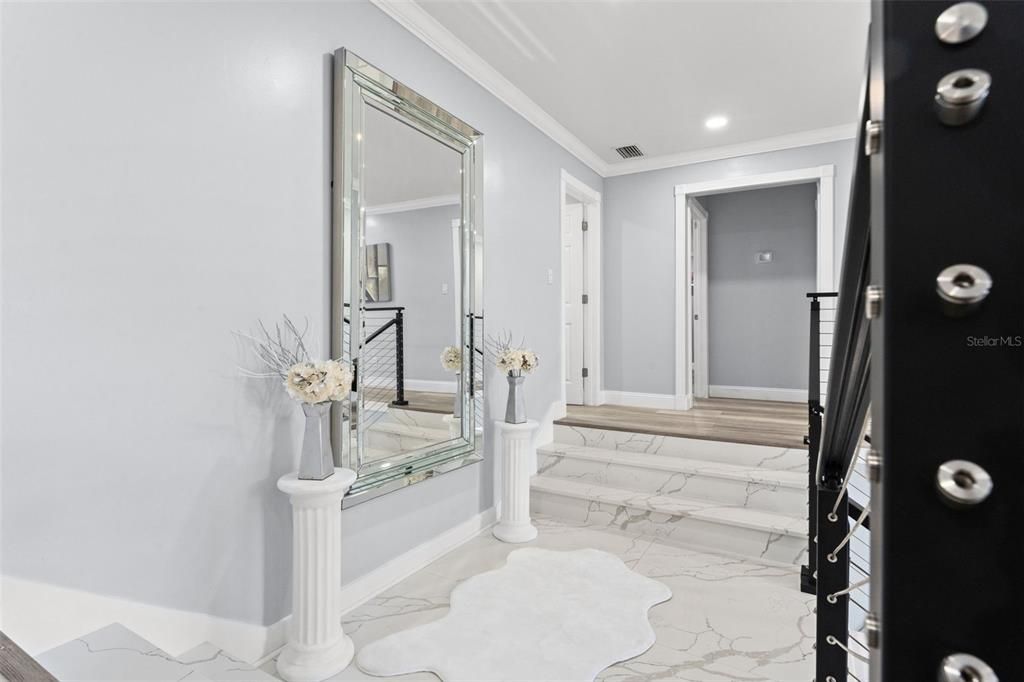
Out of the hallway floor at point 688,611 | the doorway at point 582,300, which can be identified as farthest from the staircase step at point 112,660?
the doorway at point 582,300

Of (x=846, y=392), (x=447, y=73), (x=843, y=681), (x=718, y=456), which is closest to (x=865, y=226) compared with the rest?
(x=846, y=392)

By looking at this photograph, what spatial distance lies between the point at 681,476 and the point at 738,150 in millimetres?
2850

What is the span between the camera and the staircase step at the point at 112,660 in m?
1.33

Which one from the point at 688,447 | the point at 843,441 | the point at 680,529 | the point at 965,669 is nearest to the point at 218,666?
the point at 843,441

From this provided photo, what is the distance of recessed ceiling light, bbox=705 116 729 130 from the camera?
157 inches

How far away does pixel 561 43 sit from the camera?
9.74ft

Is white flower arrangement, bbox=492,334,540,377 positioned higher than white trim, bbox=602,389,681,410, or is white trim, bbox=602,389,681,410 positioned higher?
white flower arrangement, bbox=492,334,540,377

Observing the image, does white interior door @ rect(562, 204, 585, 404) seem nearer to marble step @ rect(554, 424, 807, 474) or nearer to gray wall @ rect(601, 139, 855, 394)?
gray wall @ rect(601, 139, 855, 394)

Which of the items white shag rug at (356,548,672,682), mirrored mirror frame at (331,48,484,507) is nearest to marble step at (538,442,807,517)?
white shag rug at (356,548,672,682)

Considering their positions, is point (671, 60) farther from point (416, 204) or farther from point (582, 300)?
point (582, 300)

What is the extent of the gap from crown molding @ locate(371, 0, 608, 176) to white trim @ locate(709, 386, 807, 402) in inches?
129

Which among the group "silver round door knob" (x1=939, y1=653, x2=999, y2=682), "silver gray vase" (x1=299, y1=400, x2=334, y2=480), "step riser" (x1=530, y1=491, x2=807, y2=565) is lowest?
"step riser" (x1=530, y1=491, x2=807, y2=565)

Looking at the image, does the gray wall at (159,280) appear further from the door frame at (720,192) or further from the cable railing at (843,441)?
the door frame at (720,192)

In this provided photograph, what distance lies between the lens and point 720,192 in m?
4.83
